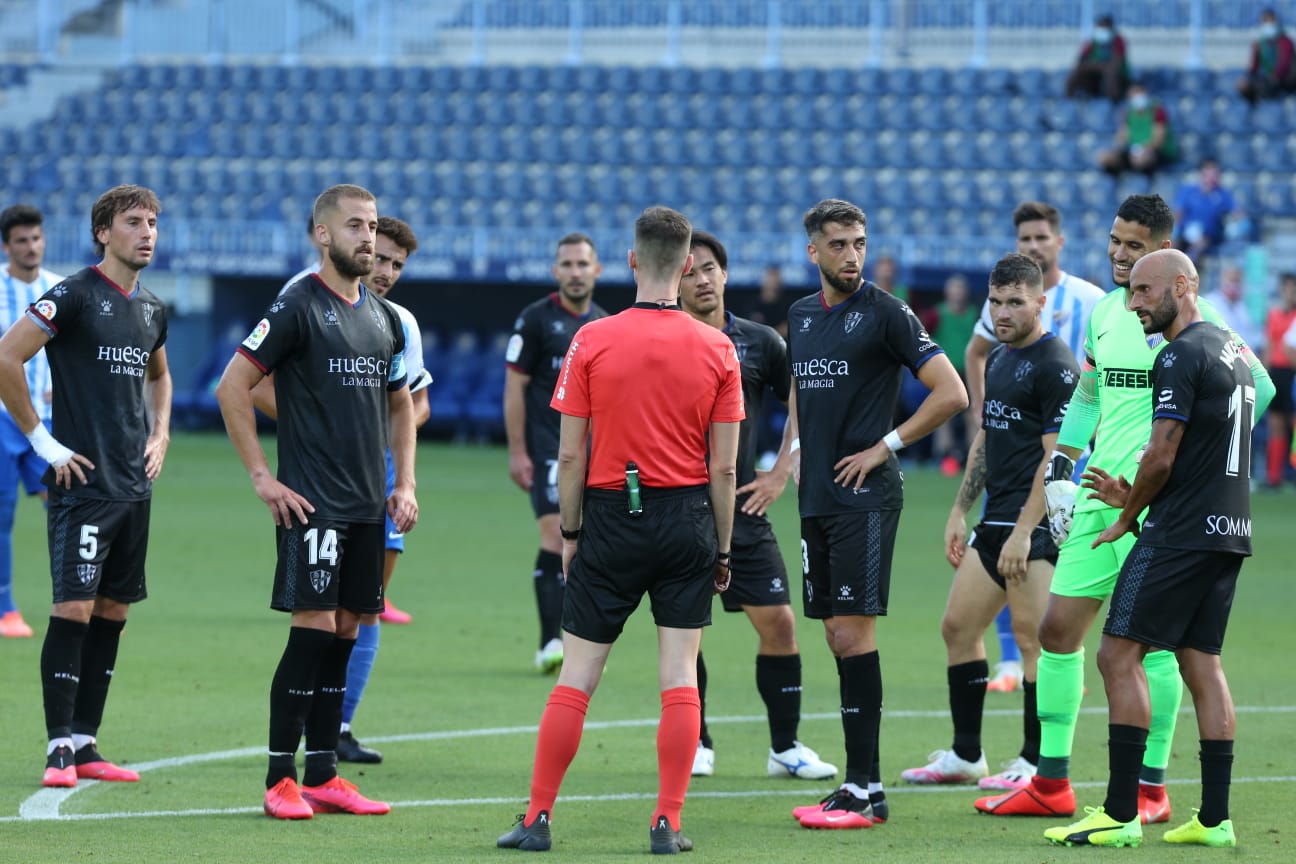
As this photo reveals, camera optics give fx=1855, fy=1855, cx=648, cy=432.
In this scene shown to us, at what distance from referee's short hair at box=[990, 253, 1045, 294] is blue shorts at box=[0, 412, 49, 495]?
18.8ft

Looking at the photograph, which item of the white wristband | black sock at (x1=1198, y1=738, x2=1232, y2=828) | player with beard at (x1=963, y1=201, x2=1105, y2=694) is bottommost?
black sock at (x1=1198, y1=738, x2=1232, y2=828)

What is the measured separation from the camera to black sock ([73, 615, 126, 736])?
7.23 metres

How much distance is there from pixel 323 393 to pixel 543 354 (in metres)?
3.46

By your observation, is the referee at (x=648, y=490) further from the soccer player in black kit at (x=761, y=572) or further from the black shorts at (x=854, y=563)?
the soccer player in black kit at (x=761, y=572)

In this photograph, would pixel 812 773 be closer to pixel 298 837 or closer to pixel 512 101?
pixel 298 837

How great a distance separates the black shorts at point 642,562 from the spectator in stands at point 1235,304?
14.1 metres

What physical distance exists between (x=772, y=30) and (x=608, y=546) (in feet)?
74.8

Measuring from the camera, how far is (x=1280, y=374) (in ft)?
64.6

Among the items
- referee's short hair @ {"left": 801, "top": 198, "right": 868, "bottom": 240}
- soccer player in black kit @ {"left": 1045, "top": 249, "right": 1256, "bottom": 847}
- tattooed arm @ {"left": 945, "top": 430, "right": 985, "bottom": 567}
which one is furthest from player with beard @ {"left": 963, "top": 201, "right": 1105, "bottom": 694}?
soccer player in black kit @ {"left": 1045, "top": 249, "right": 1256, "bottom": 847}

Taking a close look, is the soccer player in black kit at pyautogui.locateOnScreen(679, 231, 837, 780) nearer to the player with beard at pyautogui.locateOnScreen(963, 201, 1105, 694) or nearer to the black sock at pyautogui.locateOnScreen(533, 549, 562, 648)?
the player with beard at pyautogui.locateOnScreen(963, 201, 1105, 694)

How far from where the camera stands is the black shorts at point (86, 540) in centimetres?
701

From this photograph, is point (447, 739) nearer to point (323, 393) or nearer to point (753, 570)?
point (753, 570)

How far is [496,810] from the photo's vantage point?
668 centimetres

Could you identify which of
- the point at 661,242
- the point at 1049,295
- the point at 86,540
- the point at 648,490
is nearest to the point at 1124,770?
the point at 648,490
